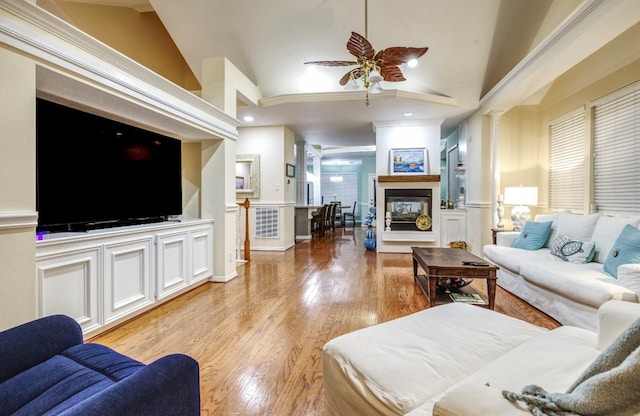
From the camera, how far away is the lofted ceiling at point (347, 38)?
3.82 metres

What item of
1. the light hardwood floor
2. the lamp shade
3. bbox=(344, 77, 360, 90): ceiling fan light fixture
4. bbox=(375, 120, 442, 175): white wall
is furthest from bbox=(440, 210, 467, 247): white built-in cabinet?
bbox=(344, 77, 360, 90): ceiling fan light fixture

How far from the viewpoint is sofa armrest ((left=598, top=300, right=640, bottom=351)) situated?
111cm

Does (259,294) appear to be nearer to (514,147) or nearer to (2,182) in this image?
(2,182)

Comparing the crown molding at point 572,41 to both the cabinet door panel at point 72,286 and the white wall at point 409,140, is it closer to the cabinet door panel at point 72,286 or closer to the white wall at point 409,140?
the white wall at point 409,140

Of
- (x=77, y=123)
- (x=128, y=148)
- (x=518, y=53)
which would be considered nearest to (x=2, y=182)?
(x=77, y=123)

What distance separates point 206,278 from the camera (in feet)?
11.9

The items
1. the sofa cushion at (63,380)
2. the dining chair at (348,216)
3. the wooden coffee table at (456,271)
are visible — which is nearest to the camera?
the sofa cushion at (63,380)

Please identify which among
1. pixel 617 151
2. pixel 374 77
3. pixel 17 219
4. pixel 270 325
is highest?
pixel 374 77

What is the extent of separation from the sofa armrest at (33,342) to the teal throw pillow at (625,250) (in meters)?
3.55

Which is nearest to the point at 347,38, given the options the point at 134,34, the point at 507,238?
the point at 134,34

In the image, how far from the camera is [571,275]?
2.34 meters

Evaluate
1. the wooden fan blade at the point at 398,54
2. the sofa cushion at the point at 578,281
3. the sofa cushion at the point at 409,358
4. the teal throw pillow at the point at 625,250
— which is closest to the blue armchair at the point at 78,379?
the sofa cushion at the point at 409,358

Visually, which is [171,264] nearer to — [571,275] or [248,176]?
[248,176]

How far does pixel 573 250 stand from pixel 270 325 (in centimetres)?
302
